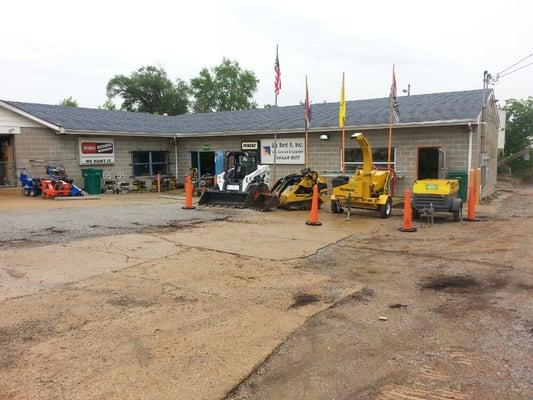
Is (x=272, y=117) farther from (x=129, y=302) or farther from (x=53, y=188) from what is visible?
(x=129, y=302)

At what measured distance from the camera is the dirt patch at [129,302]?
5.61 metres

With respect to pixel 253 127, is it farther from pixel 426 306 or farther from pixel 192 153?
pixel 426 306

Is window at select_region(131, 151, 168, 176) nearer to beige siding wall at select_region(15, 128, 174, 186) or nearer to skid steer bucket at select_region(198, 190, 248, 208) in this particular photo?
beige siding wall at select_region(15, 128, 174, 186)

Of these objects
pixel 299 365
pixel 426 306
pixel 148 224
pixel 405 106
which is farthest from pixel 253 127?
A: pixel 299 365

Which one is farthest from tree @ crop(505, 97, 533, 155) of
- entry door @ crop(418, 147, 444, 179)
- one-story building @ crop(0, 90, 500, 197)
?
entry door @ crop(418, 147, 444, 179)

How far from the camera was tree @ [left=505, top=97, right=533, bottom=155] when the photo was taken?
4228cm

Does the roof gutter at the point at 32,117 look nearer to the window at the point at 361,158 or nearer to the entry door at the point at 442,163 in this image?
the window at the point at 361,158

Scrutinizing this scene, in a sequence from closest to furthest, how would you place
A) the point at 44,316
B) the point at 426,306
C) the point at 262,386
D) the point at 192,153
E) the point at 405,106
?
the point at 262,386 < the point at 44,316 < the point at 426,306 < the point at 405,106 < the point at 192,153

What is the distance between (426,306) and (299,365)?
238 centimetres

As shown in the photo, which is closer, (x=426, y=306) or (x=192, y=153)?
(x=426, y=306)

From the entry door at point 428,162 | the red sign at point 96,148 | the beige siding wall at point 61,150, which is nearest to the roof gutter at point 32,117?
→ the beige siding wall at point 61,150

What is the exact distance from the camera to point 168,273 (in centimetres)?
707

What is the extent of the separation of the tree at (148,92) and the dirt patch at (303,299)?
175 feet

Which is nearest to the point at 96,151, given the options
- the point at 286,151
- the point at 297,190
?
the point at 286,151
